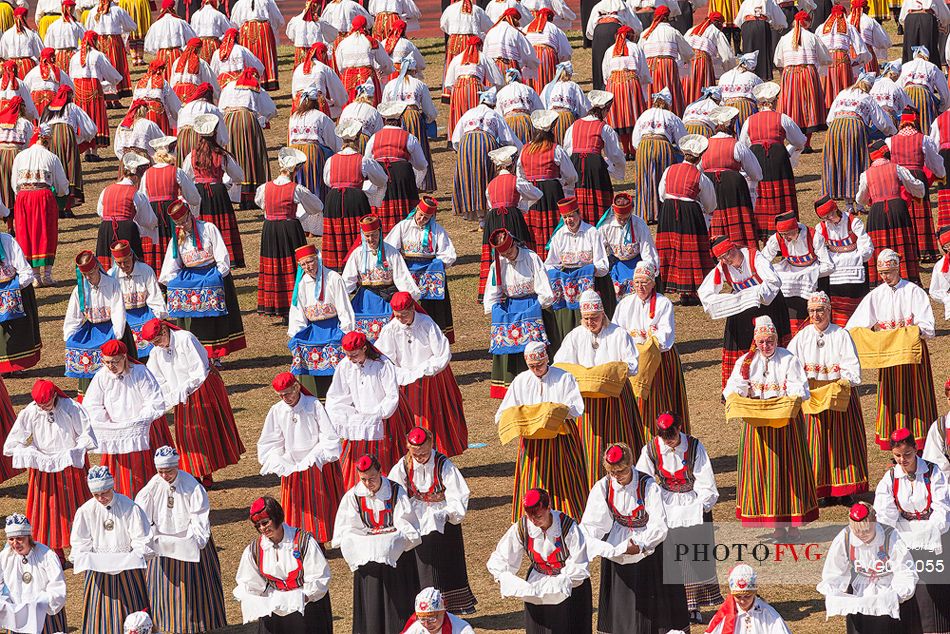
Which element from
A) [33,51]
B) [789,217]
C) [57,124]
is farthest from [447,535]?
[33,51]

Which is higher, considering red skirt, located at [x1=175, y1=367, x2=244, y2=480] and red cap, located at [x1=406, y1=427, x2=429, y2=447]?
red cap, located at [x1=406, y1=427, x2=429, y2=447]

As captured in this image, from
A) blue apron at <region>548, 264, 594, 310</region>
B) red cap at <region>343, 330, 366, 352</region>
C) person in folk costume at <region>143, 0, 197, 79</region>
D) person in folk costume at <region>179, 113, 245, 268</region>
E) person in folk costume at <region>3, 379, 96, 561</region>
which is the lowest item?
person in folk costume at <region>3, 379, 96, 561</region>

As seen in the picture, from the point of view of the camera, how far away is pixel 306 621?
42.7 ft

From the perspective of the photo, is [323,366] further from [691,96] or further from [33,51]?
[33,51]

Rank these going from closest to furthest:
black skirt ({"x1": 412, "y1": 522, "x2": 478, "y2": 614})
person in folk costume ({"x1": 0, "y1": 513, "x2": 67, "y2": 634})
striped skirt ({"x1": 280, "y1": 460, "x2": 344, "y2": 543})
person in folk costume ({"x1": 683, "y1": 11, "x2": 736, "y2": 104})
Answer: person in folk costume ({"x1": 0, "y1": 513, "x2": 67, "y2": 634}) → black skirt ({"x1": 412, "y1": 522, "x2": 478, "y2": 614}) → striped skirt ({"x1": 280, "y1": 460, "x2": 344, "y2": 543}) → person in folk costume ({"x1": 683, "y1": 11, "x2": 736, "y2": 104})

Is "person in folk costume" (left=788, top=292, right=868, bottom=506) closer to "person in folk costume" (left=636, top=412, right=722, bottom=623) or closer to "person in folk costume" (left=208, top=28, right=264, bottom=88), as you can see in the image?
"person in folk costume" (left=636, top=412, right=722, bottom=623)

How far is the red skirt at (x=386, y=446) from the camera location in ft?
51.1

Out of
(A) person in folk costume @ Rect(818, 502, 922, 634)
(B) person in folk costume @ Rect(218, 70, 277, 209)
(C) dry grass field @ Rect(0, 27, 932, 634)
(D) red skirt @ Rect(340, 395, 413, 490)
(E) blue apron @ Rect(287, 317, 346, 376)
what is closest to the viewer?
(A) person in folk costume @ Rect(818, 502, 922, 634)

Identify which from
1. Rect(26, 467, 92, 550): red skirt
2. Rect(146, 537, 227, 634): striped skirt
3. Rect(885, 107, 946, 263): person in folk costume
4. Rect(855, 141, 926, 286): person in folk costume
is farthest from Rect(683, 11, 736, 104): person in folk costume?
Rect(146, 537, 227, 634): striped skirt

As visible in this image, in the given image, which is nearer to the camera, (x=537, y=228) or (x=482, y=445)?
(x=482, y=445)

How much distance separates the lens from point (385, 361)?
15406 mm

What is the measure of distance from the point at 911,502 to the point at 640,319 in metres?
3.59

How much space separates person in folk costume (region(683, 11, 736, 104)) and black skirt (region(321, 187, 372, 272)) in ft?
20.1

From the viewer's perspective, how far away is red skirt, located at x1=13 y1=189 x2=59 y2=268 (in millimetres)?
21484
